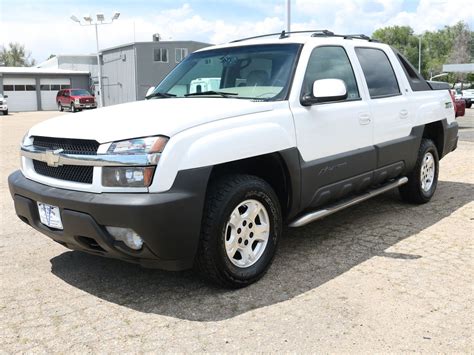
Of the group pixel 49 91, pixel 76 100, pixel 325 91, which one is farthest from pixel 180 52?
pixel 325 91

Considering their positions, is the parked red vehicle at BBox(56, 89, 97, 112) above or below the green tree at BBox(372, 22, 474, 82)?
below

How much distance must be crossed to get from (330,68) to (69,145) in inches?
96.0

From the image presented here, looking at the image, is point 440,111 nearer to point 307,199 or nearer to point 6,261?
point 307,199

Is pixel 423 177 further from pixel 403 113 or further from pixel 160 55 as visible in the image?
pixel 160 55

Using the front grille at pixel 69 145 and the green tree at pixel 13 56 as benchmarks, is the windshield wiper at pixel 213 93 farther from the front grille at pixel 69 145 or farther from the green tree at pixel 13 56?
the green tree at pixel 13 56

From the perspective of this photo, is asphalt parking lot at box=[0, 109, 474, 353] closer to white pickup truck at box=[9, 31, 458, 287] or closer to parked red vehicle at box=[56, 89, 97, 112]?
white pickup truck at box=[9, 31, 458, 287]

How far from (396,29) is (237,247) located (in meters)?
117

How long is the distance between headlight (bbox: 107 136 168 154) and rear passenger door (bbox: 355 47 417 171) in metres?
2.59

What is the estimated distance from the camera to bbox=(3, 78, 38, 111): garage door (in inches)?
1761

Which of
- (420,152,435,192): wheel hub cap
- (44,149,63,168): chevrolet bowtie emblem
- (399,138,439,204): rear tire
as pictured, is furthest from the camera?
(420,152,435,192): wheel hub cap

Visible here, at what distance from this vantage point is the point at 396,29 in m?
111

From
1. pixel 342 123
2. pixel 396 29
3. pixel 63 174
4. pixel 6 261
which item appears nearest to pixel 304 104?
pixel 342 123

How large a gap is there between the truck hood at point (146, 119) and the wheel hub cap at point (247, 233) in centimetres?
70

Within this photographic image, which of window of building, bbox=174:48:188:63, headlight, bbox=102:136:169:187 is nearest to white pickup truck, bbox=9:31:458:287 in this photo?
headlight, bbox=102:136:169:187
